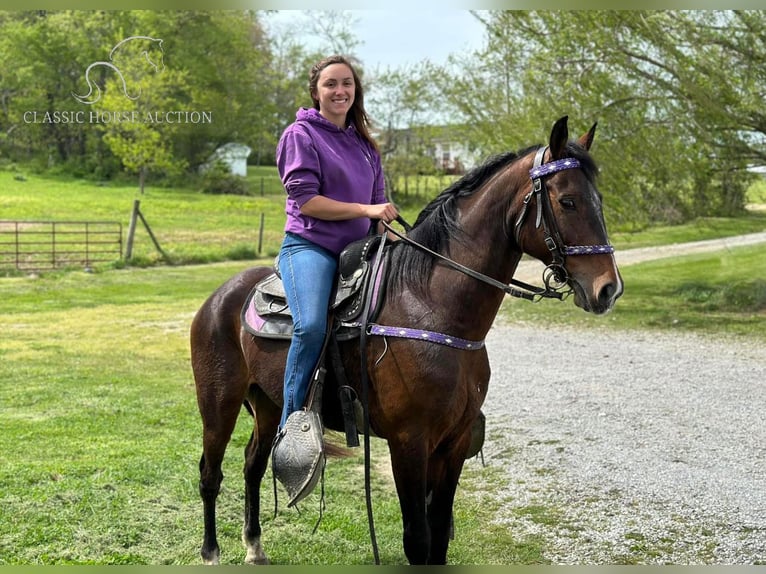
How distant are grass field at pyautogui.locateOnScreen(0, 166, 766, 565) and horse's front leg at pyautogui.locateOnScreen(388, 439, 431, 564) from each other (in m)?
1.15

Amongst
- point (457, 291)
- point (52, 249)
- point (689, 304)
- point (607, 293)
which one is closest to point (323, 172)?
point (457, 291)

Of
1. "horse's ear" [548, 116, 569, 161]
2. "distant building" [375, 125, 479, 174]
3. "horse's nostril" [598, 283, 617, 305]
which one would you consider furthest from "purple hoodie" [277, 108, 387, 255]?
"distant building" [375, 125, 479, 174]

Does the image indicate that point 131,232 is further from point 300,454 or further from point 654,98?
point 300,454

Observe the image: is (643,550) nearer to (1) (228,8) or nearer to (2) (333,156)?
(2) (333,156)

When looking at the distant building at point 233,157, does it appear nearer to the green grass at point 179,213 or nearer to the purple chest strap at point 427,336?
the green grass at point 179,213

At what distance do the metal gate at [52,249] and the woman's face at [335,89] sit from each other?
18.5 meters

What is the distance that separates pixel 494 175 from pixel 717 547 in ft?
9.45

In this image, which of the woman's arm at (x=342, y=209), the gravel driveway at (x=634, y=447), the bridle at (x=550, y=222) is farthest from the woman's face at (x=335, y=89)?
the gravel driveway at (x=634, y=447)

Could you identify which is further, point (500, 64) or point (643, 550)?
point (500, 64)

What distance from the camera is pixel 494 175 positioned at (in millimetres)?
3455

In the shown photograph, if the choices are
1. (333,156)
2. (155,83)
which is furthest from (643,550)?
(155,83)

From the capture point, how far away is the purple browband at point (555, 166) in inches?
124

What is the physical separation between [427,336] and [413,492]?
0.68 meters

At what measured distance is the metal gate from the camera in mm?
20484
